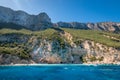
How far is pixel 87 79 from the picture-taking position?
7362 cm

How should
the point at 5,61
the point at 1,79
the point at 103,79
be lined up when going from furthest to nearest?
the point at 5,61 < the point at 103,79 < the point at 1,79

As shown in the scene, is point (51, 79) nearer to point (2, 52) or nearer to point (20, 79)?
point (20, 79)

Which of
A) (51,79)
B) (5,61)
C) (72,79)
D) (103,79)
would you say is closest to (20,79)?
Result: (51,79)

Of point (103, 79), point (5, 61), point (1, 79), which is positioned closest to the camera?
point (1, 79)

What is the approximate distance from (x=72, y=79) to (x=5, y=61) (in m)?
122

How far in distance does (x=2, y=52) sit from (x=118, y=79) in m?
137

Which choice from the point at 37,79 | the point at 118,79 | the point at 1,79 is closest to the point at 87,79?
the point at 118,79

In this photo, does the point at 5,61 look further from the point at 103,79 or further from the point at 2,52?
the point at 103,79

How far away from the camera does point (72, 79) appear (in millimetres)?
74812

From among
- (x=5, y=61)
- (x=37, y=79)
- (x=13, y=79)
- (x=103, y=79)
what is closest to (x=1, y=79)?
(x=13, y=79)

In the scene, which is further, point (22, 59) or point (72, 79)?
point (22, 59)

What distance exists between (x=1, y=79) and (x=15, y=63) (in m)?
121

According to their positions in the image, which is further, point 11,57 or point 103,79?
point 11,57

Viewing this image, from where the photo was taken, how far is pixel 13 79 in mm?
71500
